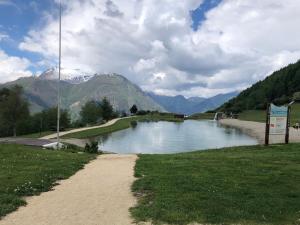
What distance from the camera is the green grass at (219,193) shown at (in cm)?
1218

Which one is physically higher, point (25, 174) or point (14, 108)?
point (25, 174)

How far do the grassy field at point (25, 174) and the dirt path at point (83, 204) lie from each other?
0.46 m

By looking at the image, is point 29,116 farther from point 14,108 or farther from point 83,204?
point 83,204

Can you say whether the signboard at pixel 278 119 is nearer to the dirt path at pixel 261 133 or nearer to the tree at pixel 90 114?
the dirt path at pixel 261 133

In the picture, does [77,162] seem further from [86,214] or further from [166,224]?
[166,224]

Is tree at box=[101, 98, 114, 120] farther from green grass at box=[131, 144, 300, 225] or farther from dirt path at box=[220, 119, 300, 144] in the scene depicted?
green grass at box=[131, 144, 300, 225]

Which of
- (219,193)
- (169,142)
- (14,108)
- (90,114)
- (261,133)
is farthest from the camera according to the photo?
(90,114)

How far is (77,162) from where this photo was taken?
25188mm

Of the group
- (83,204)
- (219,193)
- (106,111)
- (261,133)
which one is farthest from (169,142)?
(106,111)

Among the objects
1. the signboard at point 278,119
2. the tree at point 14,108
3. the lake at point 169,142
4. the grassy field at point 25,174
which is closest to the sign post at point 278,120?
the signboard at point 278,119

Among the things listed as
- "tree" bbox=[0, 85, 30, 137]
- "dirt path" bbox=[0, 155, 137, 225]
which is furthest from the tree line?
"dirt path" bbox=[0, 155, 137, 225]

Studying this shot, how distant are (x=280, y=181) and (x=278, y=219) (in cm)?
565

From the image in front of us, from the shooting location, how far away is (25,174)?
63.1ft

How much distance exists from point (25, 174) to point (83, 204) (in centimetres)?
604
